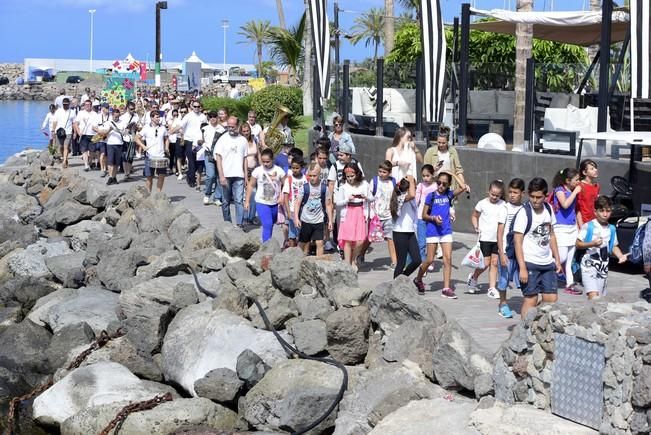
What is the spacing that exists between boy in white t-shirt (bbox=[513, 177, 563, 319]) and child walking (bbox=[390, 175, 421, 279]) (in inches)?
92.7

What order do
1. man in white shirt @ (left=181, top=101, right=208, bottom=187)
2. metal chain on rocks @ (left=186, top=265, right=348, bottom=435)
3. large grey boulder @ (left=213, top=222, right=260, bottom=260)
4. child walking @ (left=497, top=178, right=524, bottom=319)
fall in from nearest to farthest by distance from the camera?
metal chain on rocks @ (left=186, top=265, right=348, bottom=435)
child walking @ (left=497, top=178, right=524, bottom=319)
large grey boulder @ (left=213, top=222, right=260, bottom=260)
man in white shirt @ (left=181, top=101, right=208, bottom=187)

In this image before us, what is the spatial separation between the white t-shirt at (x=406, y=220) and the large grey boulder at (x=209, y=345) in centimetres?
204

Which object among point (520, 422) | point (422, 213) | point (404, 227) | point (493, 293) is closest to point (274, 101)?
point (422, 213)

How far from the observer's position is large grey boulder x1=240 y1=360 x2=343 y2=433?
952 centimetres

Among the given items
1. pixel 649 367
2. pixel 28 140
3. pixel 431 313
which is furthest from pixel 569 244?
pixel 28 140

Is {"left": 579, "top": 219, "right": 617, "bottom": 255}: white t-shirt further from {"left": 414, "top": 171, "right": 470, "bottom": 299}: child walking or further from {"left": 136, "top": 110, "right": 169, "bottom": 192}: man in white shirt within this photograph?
{"left": 136, "top": 110, "right": 169, "bottom": 192}: man in white shirt

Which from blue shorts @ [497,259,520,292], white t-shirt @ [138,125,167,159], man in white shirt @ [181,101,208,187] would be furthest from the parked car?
blue shorts @ [497,259,520,292]

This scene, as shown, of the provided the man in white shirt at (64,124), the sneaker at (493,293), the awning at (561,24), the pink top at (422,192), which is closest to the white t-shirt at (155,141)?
the awning at (561,24)

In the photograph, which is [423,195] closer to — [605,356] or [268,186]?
[268,186]

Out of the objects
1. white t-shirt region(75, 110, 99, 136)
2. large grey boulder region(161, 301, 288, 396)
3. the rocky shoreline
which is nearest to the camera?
the rocky shoreline

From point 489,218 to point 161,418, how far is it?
14.2ft

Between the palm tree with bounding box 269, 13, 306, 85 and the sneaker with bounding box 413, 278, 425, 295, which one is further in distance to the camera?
the palm tree with bounding box 269, 13, 306, 85

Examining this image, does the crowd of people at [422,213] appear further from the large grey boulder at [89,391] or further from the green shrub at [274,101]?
the green shrub at [274,101]

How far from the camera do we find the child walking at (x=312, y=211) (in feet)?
45.5
